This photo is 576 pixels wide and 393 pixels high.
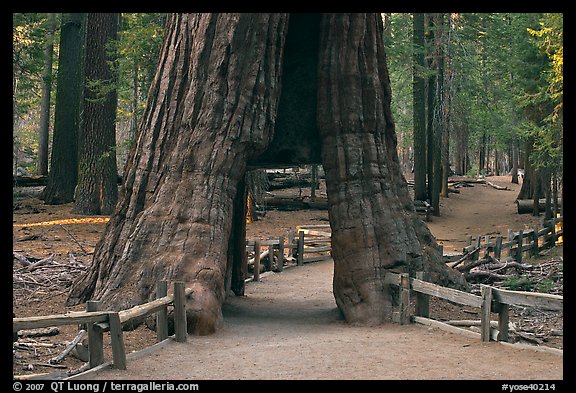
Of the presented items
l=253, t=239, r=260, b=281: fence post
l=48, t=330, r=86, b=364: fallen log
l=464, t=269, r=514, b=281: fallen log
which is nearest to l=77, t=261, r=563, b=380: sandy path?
l=48, t=330, r=86, b=364: fallen log

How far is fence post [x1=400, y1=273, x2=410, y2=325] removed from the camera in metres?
13.1

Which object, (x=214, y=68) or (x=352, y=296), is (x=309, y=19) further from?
(x=352, y=296)

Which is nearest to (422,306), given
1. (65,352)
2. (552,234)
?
(65,352)

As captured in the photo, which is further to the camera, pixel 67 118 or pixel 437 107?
pixel 437 107

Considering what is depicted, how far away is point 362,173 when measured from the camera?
14.7 metres

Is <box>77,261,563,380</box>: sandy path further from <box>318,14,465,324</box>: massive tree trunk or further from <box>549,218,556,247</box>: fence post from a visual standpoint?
<box>549,218,556,247</box>: fence post

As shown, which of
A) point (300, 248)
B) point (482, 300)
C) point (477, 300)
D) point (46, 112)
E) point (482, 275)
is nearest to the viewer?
point (482, 300)

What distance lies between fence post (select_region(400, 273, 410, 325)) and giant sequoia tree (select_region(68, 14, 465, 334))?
1.40 ft

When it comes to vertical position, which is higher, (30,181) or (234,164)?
(30,181)

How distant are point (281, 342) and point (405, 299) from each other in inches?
99.3

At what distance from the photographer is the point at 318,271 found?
22.9m

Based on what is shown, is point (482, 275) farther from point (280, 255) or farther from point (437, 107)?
point (437, 107)

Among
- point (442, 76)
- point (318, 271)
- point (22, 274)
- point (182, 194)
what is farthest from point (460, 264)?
point (442, 76)
